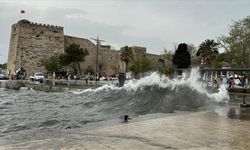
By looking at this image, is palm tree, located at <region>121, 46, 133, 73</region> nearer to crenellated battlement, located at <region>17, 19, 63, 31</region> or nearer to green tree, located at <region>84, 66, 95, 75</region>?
green tree, located at <region>84, 66, 95, 75</region>

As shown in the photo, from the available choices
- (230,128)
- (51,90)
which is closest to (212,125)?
(230,128)

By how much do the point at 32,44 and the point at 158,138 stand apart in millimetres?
71674

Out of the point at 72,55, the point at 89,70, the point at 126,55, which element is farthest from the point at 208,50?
the point at 89,70

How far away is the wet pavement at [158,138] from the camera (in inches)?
255

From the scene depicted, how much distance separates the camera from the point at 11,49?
79.1 metres

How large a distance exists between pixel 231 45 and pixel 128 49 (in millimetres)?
40893

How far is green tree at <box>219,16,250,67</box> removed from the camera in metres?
40.1

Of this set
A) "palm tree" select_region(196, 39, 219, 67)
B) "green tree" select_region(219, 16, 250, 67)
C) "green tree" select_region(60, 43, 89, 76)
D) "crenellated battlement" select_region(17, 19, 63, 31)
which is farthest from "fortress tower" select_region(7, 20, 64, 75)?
"green tree" select_region(219, 16, 250, 67)

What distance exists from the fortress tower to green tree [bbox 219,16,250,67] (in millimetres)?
43083

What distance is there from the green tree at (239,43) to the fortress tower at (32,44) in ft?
141

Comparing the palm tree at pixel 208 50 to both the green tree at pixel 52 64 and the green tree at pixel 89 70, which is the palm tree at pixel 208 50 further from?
the green tree at pixel 89 70

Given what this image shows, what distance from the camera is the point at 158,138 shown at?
7.33 meters

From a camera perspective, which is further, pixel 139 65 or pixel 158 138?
pixel 139 65

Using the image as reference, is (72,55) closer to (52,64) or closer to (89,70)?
(52,64)
